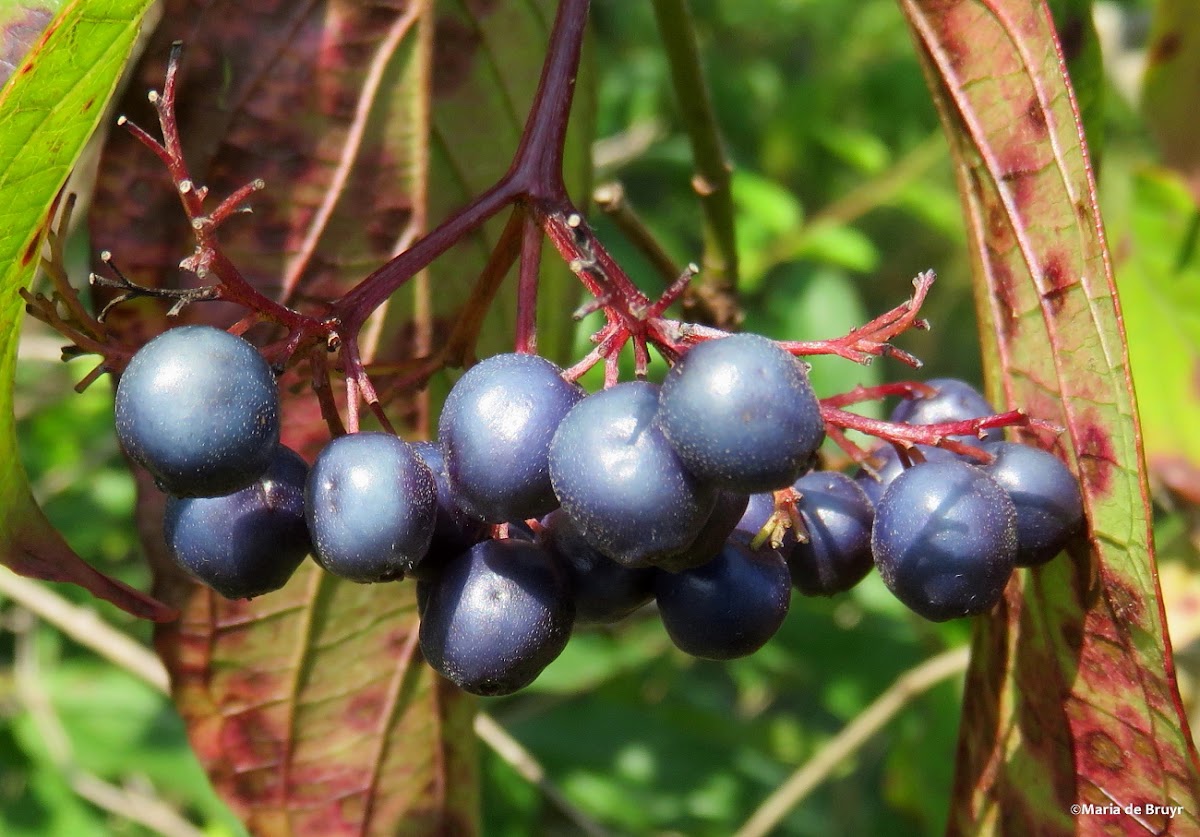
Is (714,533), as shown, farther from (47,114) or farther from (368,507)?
(47,114)

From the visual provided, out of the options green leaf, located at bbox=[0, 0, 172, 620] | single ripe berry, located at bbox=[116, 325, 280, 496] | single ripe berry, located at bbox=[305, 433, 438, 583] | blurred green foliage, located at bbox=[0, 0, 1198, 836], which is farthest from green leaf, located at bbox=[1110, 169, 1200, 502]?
green leaf, located at bbox=[0, 0, 172, 620]

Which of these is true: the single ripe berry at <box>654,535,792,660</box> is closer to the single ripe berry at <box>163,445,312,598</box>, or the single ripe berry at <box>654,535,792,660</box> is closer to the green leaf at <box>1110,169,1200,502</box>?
the single ripe berry at <box>163,445,312,598</box>

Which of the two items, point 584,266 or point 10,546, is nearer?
point 584,266

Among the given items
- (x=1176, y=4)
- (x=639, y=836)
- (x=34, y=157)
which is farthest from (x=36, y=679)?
(x=1176, y=4)

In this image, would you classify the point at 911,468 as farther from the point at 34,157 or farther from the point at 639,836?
the point at 639,836

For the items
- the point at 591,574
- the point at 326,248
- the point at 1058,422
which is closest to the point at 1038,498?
the point at 1058,422

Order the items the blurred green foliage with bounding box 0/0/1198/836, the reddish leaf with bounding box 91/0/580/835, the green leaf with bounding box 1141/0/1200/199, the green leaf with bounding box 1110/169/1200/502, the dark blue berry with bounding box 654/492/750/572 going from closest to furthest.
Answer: the dark blue berry with bounding box 654/492/750/572 < the reddish leaf with bounding box 91/0/580/835 < the green leaf with bounding box 1110/169/1200/502 < the green leaf with bounding box 1141/0/1200/199 < the blurred green foliage with bounding box 0/0/1198/836
